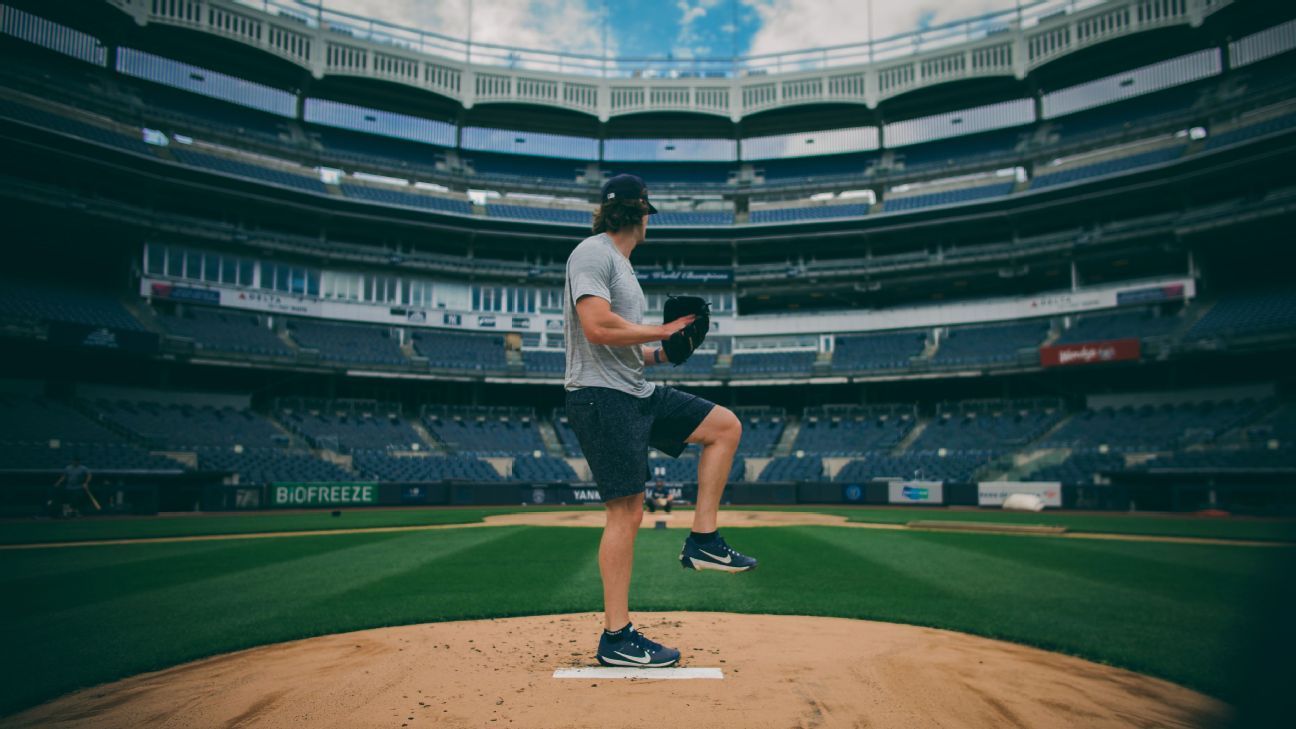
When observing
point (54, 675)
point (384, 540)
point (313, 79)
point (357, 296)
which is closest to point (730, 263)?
point (357, 296)

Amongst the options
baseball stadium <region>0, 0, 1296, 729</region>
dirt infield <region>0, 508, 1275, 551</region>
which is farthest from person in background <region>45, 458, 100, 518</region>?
dirt infield <region>0, 508, 1275, 551</region>

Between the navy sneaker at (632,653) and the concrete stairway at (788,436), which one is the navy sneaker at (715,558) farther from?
the concrete stairway at (788,436)

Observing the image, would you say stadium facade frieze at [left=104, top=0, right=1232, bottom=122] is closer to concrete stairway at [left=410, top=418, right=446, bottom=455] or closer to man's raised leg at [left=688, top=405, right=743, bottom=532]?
concrete stairway at [left=410, top=418, right=446, bottom=455]

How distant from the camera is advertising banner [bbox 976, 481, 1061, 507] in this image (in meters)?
28.7

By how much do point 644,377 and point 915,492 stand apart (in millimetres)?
30172

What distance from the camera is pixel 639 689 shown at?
4289 millimetres

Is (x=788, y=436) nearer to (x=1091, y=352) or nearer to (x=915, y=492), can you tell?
(x=915, y=492)

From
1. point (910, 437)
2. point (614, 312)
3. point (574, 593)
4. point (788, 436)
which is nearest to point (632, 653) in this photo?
point (614, 312)

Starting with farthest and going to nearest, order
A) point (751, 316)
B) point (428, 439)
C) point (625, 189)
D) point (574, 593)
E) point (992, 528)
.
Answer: point (751, 316) < point (428, 439) < point (992, 528) < point (574, 593) < point (625, 189)

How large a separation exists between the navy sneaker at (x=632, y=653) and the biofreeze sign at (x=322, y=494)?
28.1 metres

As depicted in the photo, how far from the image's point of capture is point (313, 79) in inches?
1708

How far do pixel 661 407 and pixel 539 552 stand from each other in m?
8.69

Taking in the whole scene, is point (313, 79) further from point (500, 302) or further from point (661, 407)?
point (661, 407)

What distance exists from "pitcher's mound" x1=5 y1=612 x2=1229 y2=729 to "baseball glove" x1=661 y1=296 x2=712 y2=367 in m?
2.15
